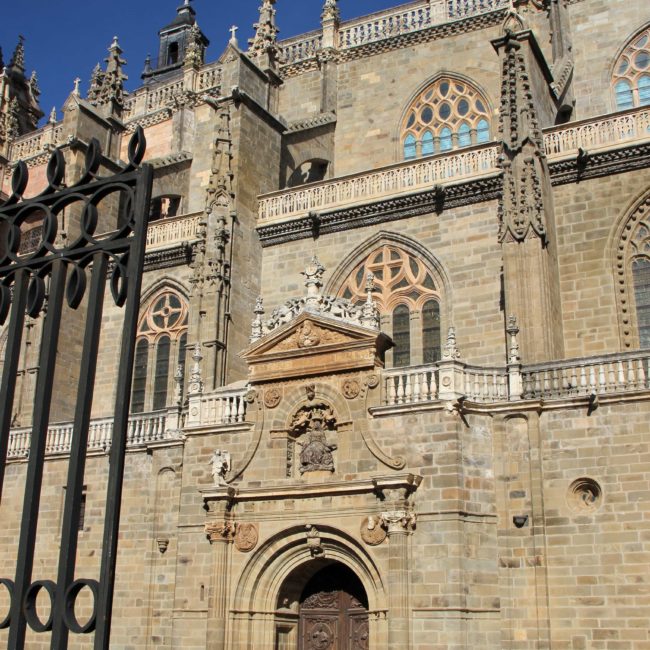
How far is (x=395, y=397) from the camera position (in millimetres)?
15180

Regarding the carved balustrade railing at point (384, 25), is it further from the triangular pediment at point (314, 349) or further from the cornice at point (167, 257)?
the triangular pediment at point (314, 349)

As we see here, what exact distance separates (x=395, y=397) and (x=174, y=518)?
16.8ft

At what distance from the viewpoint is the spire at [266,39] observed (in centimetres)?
2533

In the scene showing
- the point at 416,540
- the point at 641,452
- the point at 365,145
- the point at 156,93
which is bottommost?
the point at 416,540

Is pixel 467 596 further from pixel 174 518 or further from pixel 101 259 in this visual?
pixel 101 259

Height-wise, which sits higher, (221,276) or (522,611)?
(221,276)

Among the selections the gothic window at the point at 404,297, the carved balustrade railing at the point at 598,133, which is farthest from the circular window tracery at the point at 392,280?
the carved balustrade railing at the point at 598,133

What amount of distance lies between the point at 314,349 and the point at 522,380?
3500 millimetres

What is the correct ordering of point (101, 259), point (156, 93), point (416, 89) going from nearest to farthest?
point (101, 259), point (416, 89), point (156, 93)

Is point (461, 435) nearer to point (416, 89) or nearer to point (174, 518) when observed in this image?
point (174, 518)

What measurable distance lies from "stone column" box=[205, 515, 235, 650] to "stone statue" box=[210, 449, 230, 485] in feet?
2.19

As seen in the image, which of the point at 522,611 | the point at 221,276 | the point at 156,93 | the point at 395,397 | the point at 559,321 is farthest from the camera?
the point at 156,93

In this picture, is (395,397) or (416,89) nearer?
(395,397)

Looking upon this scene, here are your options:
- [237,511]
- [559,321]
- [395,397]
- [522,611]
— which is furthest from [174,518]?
[559,321]
